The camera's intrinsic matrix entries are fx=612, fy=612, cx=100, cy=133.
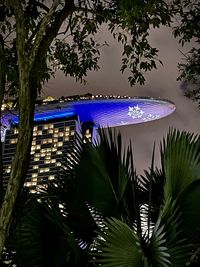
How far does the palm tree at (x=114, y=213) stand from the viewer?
4531 mm

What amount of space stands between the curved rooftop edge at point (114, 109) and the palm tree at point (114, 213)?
6389 cm

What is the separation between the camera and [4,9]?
6547 millimetres

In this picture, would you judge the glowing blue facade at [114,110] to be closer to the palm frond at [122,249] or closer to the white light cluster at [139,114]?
the white light cluster at [139,114]

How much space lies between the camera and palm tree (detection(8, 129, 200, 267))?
4.53m

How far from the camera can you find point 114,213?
17.7 ft

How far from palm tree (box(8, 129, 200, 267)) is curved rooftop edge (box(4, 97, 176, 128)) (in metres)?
63.9

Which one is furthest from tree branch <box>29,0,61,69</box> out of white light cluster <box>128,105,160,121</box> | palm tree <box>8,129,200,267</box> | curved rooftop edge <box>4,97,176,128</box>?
white light cluster <box>128,105,160,121</box>

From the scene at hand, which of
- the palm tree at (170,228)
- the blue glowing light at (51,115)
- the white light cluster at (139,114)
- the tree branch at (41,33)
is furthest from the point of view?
the blue glowing light at (51,115)

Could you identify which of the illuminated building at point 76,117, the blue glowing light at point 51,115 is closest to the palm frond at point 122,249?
the illuminated building at point 76,117

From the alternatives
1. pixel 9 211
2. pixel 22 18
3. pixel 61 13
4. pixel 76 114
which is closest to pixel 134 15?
pixel 61 13

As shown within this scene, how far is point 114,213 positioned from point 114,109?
224 feet

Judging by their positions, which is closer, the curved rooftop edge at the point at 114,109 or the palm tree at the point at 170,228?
the palm tree at the point at 170,228

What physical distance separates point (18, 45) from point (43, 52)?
251 mm

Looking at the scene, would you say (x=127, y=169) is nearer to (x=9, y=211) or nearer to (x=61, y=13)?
(x=9, y=211)
